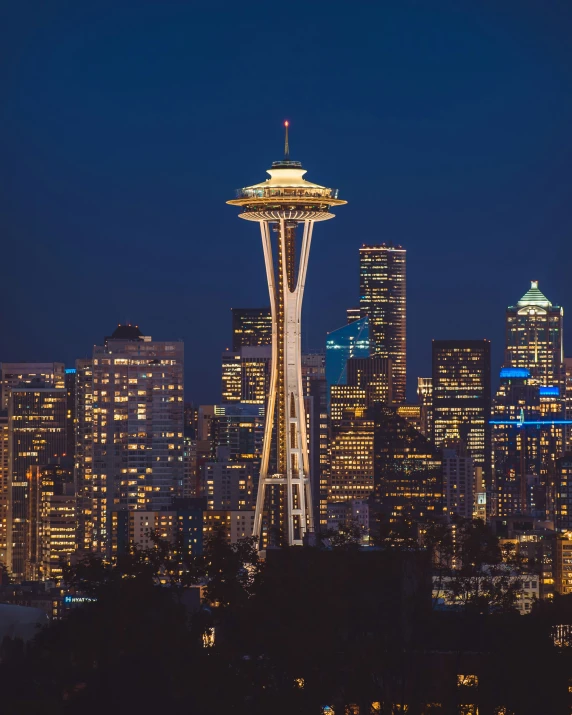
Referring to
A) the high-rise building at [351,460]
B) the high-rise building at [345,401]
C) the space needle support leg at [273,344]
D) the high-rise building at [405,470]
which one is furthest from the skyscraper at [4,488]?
the space needle support leg at [273,344]

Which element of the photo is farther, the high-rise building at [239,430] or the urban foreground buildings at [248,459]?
the high-rise building at [239,430]

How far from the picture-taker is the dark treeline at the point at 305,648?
3953cm

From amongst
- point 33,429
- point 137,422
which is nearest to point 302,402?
point 137,422

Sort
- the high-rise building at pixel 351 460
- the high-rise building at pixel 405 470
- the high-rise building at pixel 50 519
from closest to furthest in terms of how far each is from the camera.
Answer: the high-rise building at pixel 50 519, the high-rise building at pixel 405 470, the high-rise building at pixel 351 460

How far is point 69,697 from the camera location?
1607 inches

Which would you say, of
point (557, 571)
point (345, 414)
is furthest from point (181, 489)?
point (557, 571)

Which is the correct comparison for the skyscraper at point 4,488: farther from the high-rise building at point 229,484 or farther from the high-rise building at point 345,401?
the high-rise building at point 345,401

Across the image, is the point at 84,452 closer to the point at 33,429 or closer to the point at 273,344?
the point at 33,429

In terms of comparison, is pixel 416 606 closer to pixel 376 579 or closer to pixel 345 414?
pixel 376 579

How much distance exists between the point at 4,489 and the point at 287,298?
58.2m

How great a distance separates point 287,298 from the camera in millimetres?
116750

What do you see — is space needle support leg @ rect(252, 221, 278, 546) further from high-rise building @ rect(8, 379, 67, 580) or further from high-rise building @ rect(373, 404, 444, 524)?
high-rise building @ rect(8, 379, 67, 580)

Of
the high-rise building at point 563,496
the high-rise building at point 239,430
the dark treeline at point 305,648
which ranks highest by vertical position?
the high-rise building at point 239,430

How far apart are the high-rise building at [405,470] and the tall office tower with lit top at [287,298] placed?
130 feet
